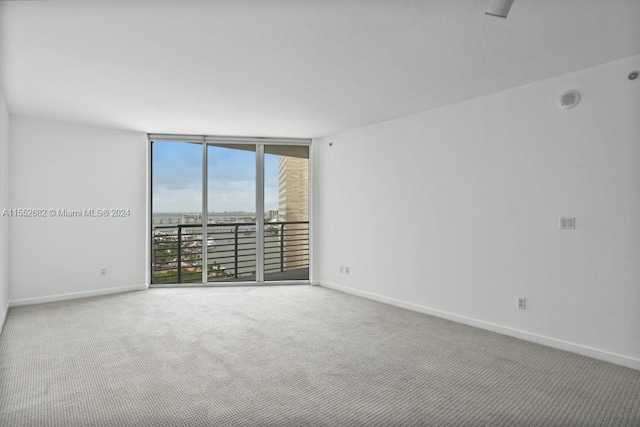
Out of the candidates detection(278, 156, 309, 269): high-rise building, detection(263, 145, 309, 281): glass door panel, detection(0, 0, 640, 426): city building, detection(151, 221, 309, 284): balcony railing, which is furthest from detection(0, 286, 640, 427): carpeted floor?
detection(278, 156, 309, 269): high-rise building

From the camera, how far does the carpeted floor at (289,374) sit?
2.25 meters

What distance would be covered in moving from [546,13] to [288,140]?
431 cm

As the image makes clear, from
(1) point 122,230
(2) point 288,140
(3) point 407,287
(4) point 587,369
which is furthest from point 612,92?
(1) point 122,230

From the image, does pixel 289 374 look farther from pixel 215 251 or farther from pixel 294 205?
pixel 294 205

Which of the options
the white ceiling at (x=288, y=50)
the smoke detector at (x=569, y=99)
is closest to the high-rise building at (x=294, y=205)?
the white ceiling at (x=288, y=50)

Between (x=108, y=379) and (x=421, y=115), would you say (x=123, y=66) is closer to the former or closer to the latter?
(x=108, y=379)

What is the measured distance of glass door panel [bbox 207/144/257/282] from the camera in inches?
240

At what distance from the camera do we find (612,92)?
3.06m

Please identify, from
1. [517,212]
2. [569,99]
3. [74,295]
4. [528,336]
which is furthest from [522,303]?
[74,295]

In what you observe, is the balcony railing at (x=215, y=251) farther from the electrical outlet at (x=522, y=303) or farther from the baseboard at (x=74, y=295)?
the electrical outlet at (x=522, y=303)

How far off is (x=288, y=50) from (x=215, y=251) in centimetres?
402

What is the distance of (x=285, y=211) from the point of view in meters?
6.38

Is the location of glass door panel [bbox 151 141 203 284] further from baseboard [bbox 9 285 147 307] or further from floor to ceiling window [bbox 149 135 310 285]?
baseboard [bbox 9 285 147 307]

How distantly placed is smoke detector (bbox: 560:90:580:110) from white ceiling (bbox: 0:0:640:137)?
0.72 ft
